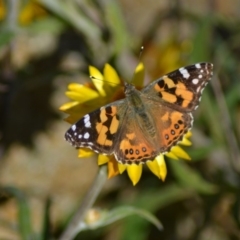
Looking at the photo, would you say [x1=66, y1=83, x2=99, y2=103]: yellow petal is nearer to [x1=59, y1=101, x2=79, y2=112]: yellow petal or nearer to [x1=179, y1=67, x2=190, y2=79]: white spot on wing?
[x1=59, y1=101, x2=79, y2=112]: yellow petal

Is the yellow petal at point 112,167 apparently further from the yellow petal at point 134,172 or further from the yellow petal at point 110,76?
the yellow petal at point 110,76

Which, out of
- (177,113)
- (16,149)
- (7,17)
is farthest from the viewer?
(16,149)

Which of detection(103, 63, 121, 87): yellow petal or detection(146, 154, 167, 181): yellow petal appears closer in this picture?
detection(146, 154, 167, 181): yellow petal

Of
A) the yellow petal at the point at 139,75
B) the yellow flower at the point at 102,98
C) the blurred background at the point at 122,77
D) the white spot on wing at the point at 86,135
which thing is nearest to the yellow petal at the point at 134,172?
the yellow flower at the point at 102,98

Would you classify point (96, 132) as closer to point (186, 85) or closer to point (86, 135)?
point (86, 135)

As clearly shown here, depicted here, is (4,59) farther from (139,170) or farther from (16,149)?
(139,170)

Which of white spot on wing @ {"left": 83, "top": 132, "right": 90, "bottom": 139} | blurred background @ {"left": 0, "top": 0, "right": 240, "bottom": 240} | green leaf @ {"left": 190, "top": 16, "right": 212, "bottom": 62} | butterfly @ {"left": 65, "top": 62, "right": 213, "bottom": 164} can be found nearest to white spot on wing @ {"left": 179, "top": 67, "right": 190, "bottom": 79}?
butterfly @ {"left": 65, "top": 62, "right": 213, "bottom": 164}

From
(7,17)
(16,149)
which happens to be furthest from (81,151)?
(16,149)
